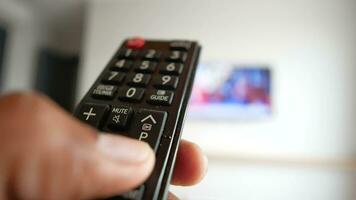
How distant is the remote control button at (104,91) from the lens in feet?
1.15

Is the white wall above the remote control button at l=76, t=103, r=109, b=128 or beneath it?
above

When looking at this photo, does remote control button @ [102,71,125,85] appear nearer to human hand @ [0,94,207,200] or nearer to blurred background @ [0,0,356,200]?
human hand @ [0,94,207,200]

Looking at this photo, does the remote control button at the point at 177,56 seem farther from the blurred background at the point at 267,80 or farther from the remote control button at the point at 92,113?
the blurred background at the point at 267,80

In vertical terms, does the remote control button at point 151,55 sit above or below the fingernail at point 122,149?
above

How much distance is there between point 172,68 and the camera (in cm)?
39

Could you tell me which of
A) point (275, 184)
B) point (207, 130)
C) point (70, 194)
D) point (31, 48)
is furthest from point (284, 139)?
point (31, 48)

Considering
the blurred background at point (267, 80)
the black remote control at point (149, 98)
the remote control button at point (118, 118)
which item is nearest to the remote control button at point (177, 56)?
the black remote control at point (149, 98)

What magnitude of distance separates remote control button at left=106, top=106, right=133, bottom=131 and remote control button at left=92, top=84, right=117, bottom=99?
0.03 meters

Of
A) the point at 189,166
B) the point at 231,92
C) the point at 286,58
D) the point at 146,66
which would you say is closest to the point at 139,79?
the point at 146,66

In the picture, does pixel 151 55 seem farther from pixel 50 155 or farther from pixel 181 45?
pixel 50 155

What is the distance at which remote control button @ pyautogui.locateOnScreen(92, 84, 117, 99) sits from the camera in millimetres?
351

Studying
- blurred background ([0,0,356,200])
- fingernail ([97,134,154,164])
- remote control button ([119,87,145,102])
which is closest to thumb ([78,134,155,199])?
fingernail ([97,134,154,164])

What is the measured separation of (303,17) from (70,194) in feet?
5.57

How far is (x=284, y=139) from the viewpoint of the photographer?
62.4 inches
